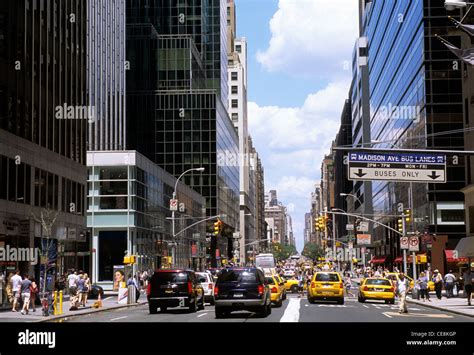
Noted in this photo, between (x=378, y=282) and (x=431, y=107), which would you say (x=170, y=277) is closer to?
(x=378, y=282)

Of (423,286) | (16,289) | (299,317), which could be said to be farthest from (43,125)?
(299,317)

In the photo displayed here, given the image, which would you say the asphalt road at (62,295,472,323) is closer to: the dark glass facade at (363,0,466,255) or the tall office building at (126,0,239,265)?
the dark glass facade at (363,0,466,255)

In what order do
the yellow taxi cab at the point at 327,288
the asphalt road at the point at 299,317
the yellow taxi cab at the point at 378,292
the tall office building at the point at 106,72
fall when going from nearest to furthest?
the asphalt road at the point at 299,317 → the yellow taxi cab at the point at 327,288 → the yellow taxi cab at the point at 378,292 → the tall office building at the point at 106,72

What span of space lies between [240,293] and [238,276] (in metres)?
0.71

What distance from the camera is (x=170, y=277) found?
99.9ft

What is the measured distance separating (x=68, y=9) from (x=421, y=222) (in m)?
42.2

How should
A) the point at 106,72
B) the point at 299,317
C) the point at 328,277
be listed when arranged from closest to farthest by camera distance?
the point at 299,317 → the point at 328,277 → the point at 106,72

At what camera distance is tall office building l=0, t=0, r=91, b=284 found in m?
38.6

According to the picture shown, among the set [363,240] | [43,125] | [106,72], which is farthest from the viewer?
[363,240]

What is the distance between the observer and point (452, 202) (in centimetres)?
7056

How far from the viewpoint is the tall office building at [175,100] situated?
106 metres

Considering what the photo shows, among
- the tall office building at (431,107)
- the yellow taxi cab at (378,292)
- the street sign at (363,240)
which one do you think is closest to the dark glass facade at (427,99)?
the tall office building at (431,107)

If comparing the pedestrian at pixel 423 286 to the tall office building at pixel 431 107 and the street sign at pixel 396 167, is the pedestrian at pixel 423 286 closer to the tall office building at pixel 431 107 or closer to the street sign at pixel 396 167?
the street sign at pixel 396 167

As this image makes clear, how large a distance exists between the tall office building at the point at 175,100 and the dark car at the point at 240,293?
8092cm
